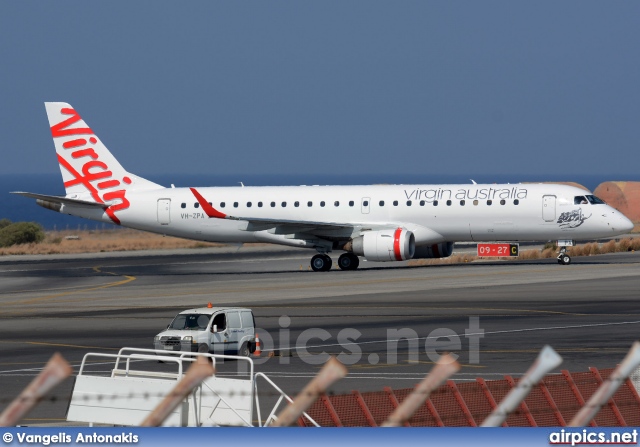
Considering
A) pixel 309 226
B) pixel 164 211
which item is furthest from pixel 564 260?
pixel 164 211

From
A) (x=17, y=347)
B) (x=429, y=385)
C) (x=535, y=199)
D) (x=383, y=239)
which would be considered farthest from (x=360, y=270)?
(x=429, y=385)

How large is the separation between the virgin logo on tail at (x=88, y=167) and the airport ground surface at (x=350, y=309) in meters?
3.99

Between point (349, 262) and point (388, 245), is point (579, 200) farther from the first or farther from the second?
point (349, 262)

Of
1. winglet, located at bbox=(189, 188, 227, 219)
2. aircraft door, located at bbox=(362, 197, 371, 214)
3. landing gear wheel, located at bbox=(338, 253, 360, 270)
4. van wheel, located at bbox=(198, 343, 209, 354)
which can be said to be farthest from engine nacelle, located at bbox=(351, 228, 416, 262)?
van wheel, located at bbox=(198, 343, 209, 354)

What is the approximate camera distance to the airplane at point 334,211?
53719 millimetres

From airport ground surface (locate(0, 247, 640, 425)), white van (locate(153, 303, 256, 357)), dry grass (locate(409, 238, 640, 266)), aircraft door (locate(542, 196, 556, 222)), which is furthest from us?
dry grass (locate(409, 238, 640, 266))

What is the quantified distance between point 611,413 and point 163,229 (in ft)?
156

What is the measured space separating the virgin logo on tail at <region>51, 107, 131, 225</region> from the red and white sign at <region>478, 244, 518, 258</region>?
60.5 ft

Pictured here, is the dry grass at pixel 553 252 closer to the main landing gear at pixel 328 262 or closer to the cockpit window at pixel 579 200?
the main landing gear at pixel 328 262

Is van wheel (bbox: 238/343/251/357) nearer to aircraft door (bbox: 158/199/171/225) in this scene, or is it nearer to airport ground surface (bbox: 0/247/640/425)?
airport ground surface (bbox: 0/247/640/425)

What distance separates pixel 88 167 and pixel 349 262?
15.1m

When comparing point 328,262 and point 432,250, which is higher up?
point 432,250

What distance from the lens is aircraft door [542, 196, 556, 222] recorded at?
5338 cm

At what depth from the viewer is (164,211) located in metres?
59.6
